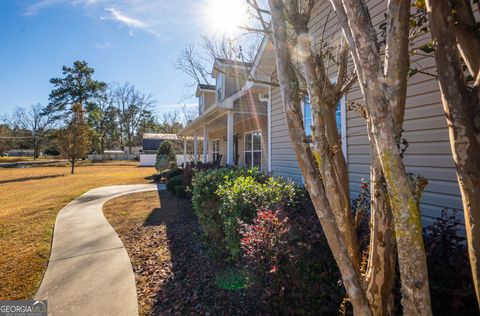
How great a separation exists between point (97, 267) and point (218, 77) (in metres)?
12.9

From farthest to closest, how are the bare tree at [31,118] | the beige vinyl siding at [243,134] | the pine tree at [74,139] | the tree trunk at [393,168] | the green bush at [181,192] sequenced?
the bare tree at [31,118], the pine tree at [74,139], the beige vinyl siding at [243,134], the green bush at [181,192], the tree trunk at [393,168]

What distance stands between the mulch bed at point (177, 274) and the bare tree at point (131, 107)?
4756 cm

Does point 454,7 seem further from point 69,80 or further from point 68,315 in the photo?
point 69,80

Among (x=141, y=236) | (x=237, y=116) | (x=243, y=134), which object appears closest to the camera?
(x=141, y=236)

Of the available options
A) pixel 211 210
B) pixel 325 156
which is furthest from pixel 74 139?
pixel 325 156

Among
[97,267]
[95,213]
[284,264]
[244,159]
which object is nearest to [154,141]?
[244,159]

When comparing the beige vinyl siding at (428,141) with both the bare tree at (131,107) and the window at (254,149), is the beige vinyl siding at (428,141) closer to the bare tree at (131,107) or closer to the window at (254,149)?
the window at (254,149)

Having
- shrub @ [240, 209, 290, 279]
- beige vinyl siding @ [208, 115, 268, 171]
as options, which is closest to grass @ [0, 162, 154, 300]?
shrub @ [240, 209, 290, 279]

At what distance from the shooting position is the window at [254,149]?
1101cm

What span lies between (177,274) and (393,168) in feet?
12.3

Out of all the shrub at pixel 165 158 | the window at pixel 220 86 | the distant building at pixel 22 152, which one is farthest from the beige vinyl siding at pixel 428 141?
the distant building at pixel 22 152

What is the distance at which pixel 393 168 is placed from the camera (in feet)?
3.81

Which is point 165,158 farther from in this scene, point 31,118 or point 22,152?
point 22,152

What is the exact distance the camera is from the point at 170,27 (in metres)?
9.18
